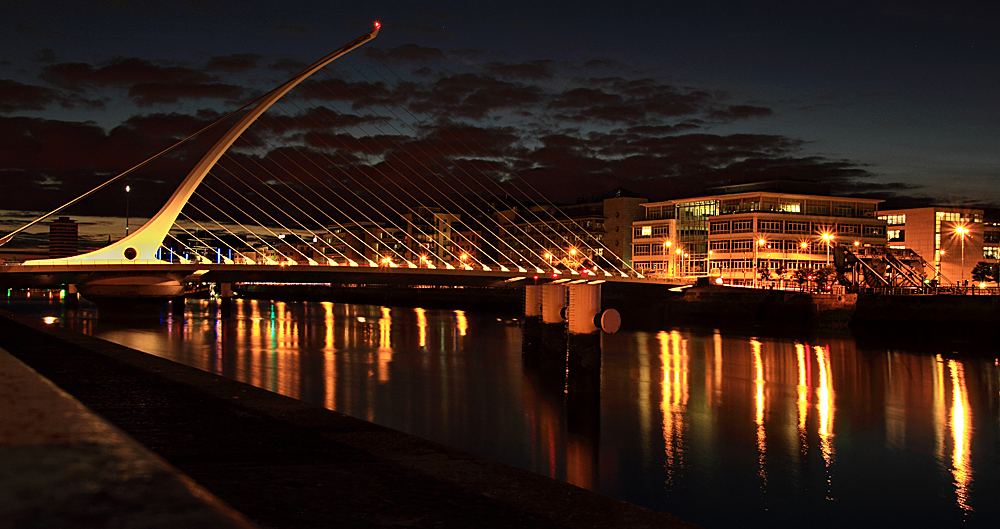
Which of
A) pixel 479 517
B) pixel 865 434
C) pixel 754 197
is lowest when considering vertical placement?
pixel 865 434

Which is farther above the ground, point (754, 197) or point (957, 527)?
point (754, 197)

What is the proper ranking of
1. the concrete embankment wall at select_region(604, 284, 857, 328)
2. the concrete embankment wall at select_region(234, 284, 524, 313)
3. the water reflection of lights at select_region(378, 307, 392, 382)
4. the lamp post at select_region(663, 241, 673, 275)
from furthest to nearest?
the lamp post at select_region(663, 241, 673, 275)
the concrete embankment wall at select_region(234, 284, 524, 313)
the concrete embankment wall at select_region(604, 284, 857, 328)
the water reflection of lights at select_region(378, 307, 392, 382)

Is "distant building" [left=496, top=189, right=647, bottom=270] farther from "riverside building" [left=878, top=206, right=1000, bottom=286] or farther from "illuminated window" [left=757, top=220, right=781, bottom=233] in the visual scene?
"riverside building" [left=878, top=206, right=1000, bottom=286]

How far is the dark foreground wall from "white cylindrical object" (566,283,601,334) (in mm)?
13323

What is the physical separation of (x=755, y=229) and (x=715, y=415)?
67.1 meters

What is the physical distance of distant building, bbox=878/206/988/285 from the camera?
93.2 metres

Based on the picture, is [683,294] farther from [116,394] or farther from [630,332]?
[116,394]

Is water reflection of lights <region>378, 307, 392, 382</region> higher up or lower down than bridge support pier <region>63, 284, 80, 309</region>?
lower down

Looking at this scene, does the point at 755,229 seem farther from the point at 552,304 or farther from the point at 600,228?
the point at 552,304

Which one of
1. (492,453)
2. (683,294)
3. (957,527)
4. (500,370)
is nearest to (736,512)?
(957,527)

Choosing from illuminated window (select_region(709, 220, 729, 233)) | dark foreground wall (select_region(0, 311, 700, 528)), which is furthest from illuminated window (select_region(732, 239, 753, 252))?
dark foreground wall (select_region(0, 311, 700, 528))

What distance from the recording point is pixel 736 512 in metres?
13.1

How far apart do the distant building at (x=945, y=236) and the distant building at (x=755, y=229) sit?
7123 mm

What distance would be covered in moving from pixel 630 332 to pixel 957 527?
3901 cm
